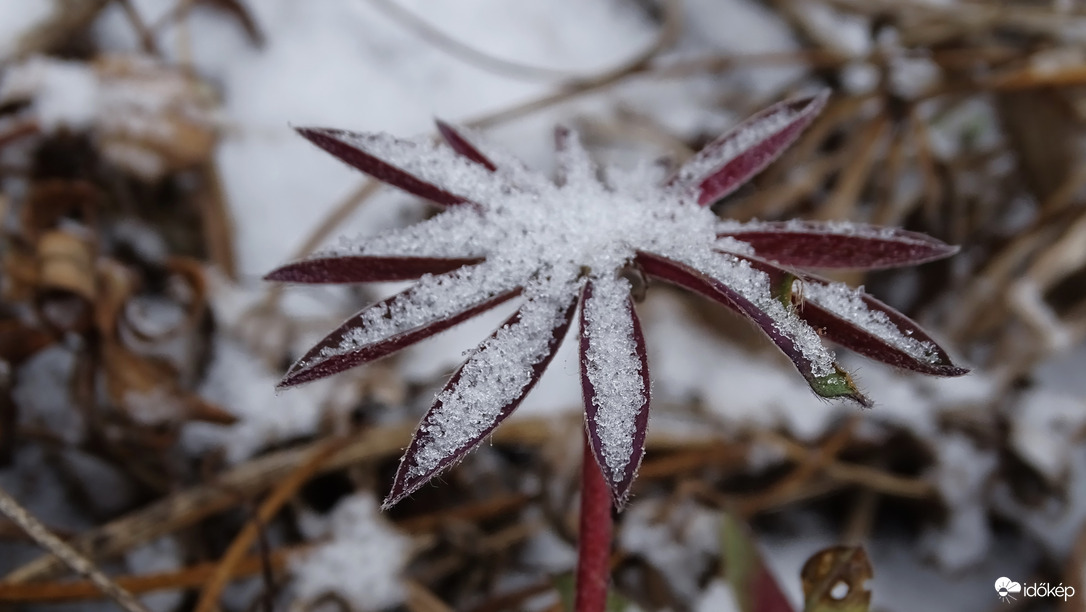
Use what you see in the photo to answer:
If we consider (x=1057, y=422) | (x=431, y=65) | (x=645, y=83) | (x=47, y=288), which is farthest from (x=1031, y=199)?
(x=47, y=288)

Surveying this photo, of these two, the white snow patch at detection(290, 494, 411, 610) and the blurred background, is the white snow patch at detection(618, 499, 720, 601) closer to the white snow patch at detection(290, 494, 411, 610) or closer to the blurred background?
the blurred background

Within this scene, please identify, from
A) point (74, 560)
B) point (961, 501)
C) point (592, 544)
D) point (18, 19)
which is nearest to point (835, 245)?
point (592, 544)

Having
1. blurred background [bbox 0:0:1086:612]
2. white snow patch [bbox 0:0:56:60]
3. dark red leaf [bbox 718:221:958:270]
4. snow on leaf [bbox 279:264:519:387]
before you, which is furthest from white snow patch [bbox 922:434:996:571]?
white snow patch [bbox 0:0:56:60]

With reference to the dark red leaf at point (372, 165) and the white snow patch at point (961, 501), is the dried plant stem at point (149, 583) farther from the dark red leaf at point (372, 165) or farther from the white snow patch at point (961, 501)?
the white snow patch at point (961, 501)

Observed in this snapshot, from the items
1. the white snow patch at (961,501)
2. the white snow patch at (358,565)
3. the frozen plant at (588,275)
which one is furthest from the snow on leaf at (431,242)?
the white snow patch at (961,501)

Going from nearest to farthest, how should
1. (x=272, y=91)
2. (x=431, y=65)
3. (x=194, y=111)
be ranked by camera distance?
(x=194, y=111)
(x=272, y=91)
(x=431, y=65)

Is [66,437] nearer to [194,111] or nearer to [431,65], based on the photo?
[194,111]

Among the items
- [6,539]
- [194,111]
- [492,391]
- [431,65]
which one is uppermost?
[431,65]
